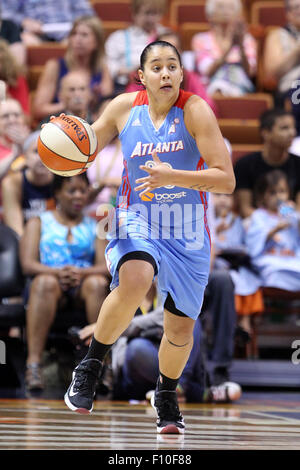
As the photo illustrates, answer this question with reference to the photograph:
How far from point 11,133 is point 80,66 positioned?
1.47 m

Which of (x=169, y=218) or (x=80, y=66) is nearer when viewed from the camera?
(x=169, y=218)

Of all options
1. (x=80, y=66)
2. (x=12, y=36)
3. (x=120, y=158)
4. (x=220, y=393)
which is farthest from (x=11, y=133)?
(x=220, y=393)

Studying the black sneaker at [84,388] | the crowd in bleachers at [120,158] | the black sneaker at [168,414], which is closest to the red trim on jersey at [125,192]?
the black sneaker at [84,388]

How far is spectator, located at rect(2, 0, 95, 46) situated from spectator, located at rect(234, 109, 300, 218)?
294 cm

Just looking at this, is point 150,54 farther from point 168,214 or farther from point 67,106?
point 67,106

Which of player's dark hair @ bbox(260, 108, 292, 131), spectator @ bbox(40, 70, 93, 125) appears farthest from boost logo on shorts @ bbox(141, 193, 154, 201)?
player's dark hair @ bbox(260, 108, 292, 131)

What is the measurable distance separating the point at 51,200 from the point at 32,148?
1.40ft

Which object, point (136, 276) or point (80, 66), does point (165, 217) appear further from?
point (80, 66)

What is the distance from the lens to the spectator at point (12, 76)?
22.5 ft

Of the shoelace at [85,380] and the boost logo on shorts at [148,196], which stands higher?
the boost logo on shorts at [148,196]

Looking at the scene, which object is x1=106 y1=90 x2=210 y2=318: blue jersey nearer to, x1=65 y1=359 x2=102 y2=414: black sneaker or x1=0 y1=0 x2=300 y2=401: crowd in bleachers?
x1=65 y1=359 x2=102 y2=414: black sneaker

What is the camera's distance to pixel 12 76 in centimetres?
703

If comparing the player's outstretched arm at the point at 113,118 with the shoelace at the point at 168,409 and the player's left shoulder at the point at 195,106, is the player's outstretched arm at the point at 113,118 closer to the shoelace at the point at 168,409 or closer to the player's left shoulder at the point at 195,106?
the player's left shoulder at the point at 195,106

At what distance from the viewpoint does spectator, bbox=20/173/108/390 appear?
5.09 m
